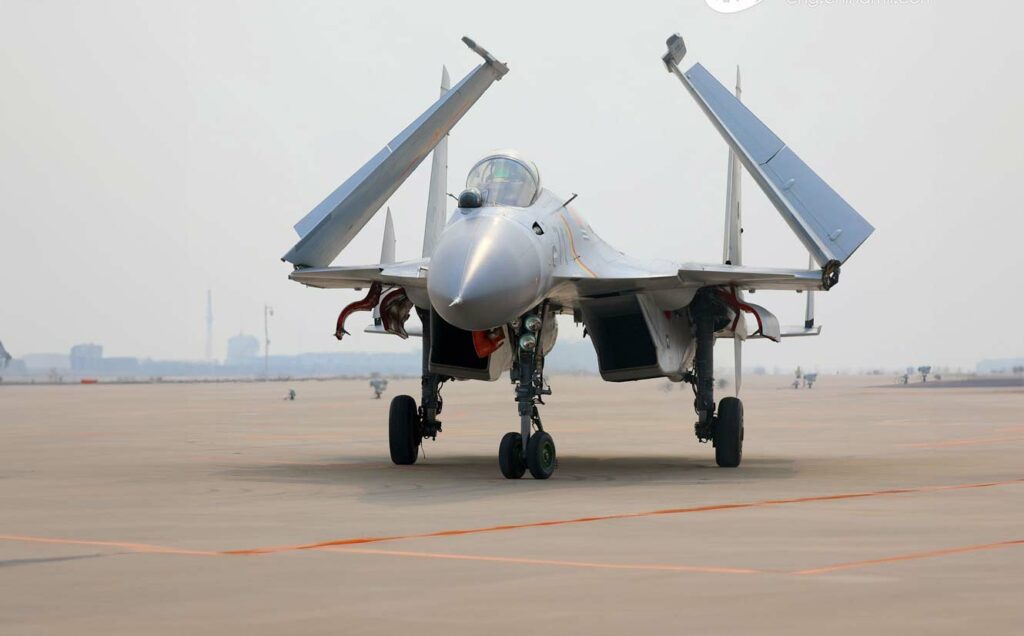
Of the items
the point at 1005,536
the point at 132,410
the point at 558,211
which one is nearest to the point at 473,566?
the point at 1005,536

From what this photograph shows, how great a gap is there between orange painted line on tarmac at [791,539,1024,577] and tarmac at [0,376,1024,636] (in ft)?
0.15

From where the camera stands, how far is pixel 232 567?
9.88m

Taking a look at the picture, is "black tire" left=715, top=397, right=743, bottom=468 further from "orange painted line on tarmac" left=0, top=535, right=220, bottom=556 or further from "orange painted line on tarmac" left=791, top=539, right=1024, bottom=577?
"orange painted line on tarmac" left=0, top=535, right=220, bottom=556

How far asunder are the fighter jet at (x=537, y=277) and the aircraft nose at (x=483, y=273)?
20 mm

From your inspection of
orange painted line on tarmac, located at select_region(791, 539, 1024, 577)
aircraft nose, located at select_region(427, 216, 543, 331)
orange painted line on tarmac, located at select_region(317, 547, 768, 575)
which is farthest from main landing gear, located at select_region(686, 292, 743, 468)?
orange painted line on tarmac, located at select_region(317, 547, 768, 575)

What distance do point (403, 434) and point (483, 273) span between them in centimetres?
581

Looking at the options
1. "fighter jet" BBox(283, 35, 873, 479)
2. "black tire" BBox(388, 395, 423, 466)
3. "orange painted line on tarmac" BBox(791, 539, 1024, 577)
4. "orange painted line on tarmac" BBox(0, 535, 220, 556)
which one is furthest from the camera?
"black tire" BBox(388, 395, 423, 466)

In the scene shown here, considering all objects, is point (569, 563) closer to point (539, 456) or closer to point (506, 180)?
point (539, 456)

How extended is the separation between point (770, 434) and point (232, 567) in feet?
77.2

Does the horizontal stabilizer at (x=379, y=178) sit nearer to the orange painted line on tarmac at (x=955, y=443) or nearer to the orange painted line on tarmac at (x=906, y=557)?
the orange painted line on tarmac at (x=955, y=443)

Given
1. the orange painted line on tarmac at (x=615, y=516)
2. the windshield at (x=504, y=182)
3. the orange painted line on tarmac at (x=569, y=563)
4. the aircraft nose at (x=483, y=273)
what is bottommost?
the orange painted line on tarmac at (x=569, y=563)

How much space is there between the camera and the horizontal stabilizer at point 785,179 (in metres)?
19.6

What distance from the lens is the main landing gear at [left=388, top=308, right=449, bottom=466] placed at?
72.5 feet

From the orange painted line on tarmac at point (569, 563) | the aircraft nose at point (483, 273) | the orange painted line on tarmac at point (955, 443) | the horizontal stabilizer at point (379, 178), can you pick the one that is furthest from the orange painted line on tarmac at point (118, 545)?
the orange painted line on tarmac at point (955, 443)
